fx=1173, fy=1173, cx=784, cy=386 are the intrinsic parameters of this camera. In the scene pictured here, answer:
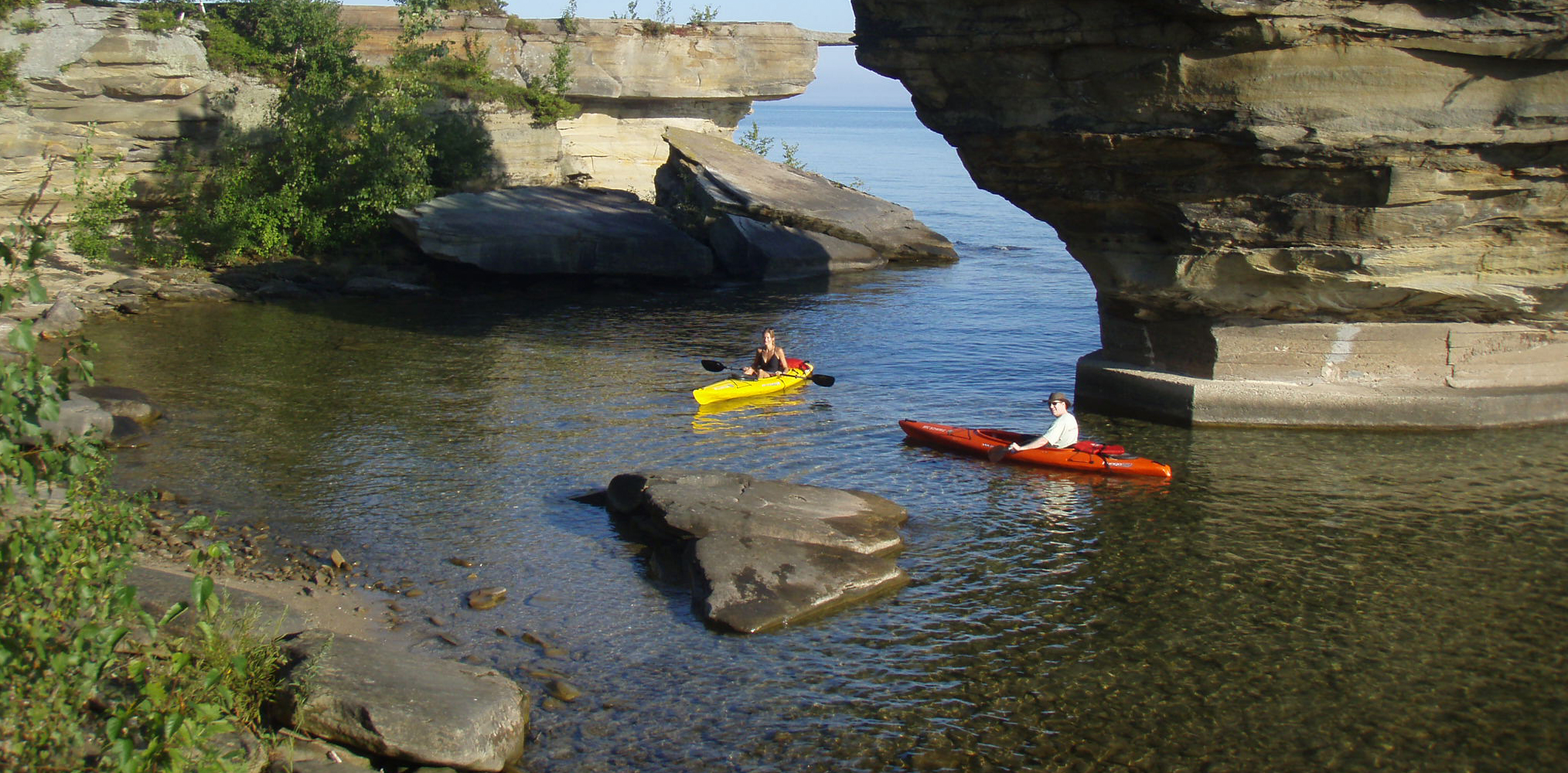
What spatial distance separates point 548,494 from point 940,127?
6.72 meters

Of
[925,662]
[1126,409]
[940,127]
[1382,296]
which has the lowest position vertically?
[925,662]

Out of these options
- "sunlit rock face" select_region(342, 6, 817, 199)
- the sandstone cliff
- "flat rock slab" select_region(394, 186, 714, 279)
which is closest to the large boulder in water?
"flat rock slab" select_region(394, 186, 714, 279)

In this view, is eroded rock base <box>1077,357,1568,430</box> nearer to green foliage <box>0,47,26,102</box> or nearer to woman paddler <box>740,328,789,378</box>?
woman paddler <box>740,328,789,378</box>

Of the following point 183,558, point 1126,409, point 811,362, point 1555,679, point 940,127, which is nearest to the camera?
point 1555,679

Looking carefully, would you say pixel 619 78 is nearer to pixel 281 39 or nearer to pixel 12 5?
pixel 281 39

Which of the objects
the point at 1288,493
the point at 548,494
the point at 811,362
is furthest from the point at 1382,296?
the point at 548,494

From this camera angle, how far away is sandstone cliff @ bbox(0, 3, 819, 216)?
22.6 m

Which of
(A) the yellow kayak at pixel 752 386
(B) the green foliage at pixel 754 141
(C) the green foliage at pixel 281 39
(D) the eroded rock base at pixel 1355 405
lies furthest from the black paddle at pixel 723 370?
(B) the green foliage at pixel 754 141

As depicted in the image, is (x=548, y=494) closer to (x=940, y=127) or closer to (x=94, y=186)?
(x=940, y=127)

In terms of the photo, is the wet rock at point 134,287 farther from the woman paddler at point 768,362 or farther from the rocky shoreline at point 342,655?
the woman paddler at point 768,362

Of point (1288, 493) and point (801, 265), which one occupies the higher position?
point (801, 265)

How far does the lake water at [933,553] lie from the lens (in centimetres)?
778

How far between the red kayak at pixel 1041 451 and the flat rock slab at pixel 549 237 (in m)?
12.8

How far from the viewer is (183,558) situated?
9922mm
